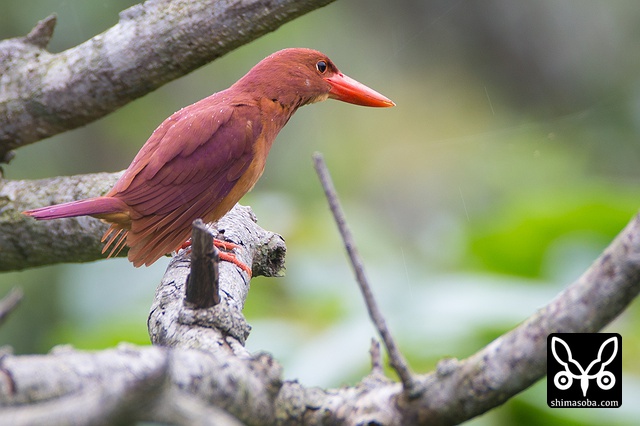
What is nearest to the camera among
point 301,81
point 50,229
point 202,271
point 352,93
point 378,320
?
point 378,320

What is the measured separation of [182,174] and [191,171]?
0.03 meters

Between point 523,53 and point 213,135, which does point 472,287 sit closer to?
point 213,135

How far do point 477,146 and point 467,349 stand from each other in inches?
149

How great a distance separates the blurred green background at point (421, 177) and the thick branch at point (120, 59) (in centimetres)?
108

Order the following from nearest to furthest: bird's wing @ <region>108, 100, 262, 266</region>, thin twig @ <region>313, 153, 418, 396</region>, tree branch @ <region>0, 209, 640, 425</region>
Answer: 1. tree branch @ <region>0, 209, 640, 425</region>
2. thin twig @ <region>313, 153, 418, 396</region>
3. bird's wing @ <region>108, 100, 262, 266</region>

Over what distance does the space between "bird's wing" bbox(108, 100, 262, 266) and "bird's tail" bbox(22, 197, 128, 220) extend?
6 cm

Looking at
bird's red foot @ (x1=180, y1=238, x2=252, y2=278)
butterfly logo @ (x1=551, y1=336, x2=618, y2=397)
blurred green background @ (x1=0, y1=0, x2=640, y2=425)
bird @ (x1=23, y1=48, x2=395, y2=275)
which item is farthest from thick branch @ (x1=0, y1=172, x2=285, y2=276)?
butterfly logo @ (x1=551, y1=336, x2=618, y2=397)

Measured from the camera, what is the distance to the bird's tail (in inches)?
77.7

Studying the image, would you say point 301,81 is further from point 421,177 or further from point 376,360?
point 421,177

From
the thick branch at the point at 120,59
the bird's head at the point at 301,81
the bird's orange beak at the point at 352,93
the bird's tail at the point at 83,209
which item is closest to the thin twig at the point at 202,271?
the bird's tail at the point at 83,209

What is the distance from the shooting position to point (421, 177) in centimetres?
670

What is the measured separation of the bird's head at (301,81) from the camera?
2580mm

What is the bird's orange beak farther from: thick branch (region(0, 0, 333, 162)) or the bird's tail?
the bird's tail

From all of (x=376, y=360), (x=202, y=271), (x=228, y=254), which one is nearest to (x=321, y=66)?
(x=228, y=254)
